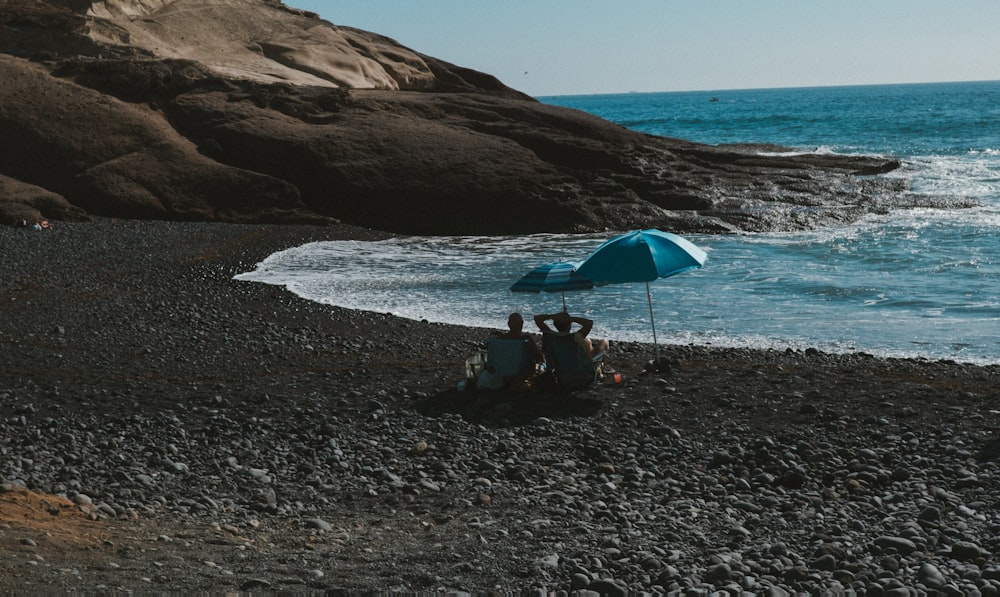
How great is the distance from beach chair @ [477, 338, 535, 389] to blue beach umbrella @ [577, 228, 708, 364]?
4.16 feet

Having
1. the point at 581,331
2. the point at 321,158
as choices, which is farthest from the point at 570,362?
the point at 321,158

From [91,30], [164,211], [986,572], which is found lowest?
[986,572]

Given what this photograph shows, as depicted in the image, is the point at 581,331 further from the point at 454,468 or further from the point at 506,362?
the point at 454,468

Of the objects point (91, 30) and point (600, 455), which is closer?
point (600, 455)

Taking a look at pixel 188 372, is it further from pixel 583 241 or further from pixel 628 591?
pixel 583 241

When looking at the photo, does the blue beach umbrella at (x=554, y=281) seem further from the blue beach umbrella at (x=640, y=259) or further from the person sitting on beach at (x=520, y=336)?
the person sitting on beach at (x=520, y=336)

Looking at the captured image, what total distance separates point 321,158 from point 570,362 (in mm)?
19877

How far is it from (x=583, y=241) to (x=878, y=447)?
1697cm

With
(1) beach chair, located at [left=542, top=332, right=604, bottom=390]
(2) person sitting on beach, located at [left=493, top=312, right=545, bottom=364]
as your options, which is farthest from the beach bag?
(1) beach chair, located at [left=542, top=332, right=604, bottom=390]

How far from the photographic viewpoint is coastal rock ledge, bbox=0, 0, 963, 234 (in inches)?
1145

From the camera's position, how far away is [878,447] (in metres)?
10.3

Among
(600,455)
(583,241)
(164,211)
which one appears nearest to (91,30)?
(164,211)

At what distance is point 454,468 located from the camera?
977cm

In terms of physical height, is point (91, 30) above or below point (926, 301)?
above
